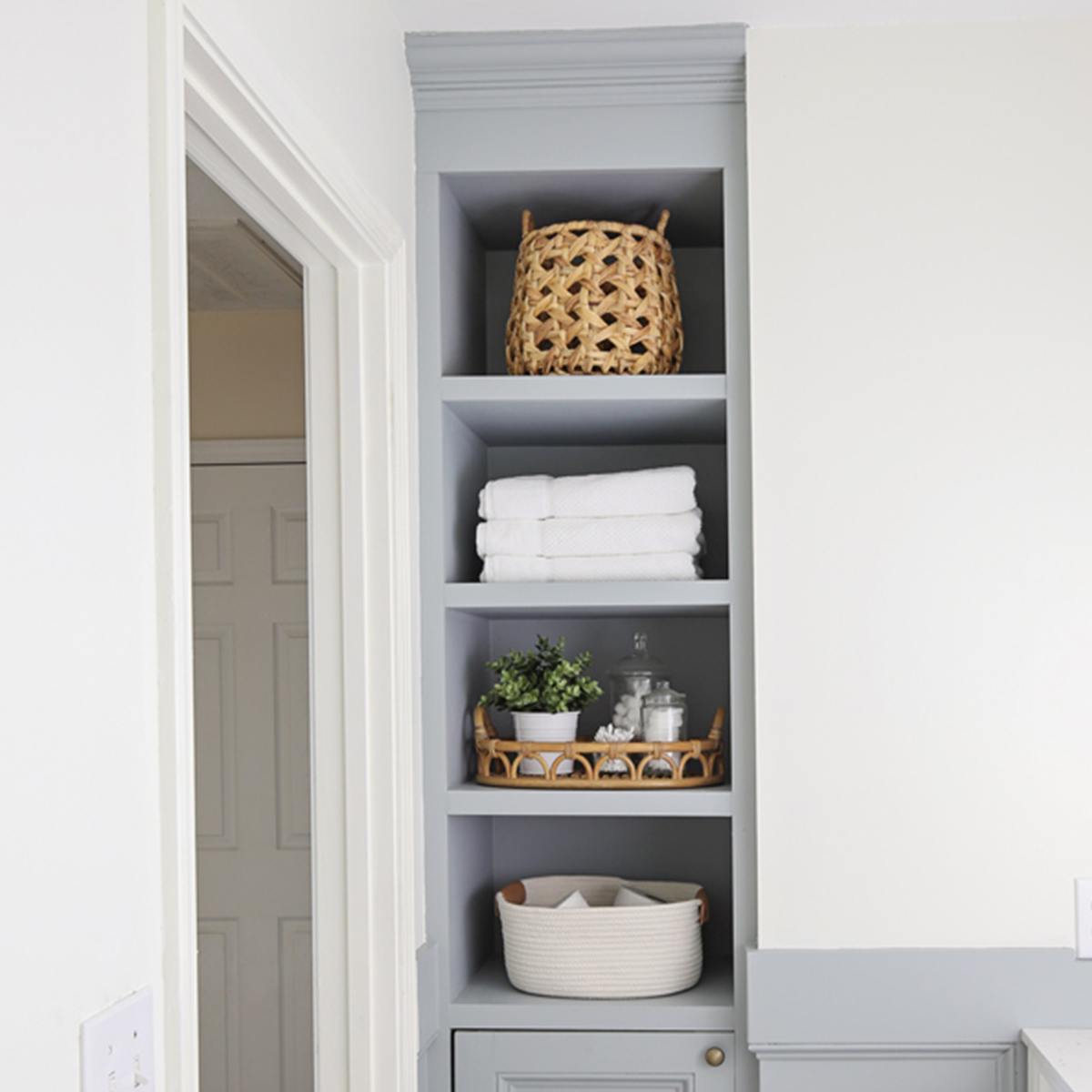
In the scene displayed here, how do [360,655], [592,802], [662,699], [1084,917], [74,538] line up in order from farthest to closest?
[662,699] < [592,802] < [1084,917] < [360,655] < [74,538]

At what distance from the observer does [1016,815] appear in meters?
1.92

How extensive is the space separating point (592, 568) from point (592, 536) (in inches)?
2.0

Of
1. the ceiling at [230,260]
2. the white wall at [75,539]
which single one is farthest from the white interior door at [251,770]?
the white wall at [75,539]

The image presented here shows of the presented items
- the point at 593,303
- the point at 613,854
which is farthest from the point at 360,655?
the point at 613,854

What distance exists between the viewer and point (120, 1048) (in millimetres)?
943

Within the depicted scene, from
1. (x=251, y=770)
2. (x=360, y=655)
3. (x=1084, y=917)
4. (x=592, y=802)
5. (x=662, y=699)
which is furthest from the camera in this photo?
(x=251, y=770)

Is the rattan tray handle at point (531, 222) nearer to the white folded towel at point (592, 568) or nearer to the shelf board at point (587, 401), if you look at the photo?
the shelf board at point (587, 401)

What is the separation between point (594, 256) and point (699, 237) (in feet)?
1.45

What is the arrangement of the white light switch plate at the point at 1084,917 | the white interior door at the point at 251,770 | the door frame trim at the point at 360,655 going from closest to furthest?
the door frame trim at the point at 360,655, the white light switch plate at the point at 1084,917, the white interior door at the point at 251,770

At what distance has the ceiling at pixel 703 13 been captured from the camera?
75.0 inches

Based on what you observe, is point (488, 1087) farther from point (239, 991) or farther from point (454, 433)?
point (239, 991)

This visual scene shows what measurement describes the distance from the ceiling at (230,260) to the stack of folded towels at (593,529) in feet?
1.94

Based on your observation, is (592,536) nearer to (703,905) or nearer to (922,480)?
(922,480)

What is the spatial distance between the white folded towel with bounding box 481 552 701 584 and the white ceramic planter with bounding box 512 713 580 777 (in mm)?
230
